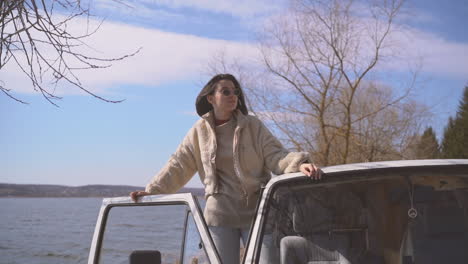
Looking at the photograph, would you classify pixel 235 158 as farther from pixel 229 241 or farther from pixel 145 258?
pixel 145 258

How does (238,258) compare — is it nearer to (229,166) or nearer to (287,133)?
(229,166)

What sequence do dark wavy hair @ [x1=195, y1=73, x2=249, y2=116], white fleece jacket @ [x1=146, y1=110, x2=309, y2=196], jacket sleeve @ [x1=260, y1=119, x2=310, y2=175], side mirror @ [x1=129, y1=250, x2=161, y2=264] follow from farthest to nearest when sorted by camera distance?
1. dark wavy hair @ [x1=195, y1=73, x2=249, y2=116]
2. white fleece jacket @ [x1=146, y1=110, x2=309, y2=196]
3. jacket sleeve @ [x1=260, y1=119, x2=310, y2=175]
4. side mirror @ [x1=129, y1=250, x2=161, y2=264]

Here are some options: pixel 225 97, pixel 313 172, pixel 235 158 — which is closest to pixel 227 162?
pixel 235 158

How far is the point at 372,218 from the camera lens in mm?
2602

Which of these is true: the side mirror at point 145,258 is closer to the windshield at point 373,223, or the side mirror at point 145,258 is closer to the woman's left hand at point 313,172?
the windshield at point 373,223

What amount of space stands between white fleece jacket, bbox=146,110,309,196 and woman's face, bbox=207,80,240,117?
0.07 meters

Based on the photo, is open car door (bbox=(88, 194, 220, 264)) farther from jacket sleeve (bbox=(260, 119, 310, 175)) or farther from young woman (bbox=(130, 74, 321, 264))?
jacket sleeve (bbox=(260, 119, 310, 175))

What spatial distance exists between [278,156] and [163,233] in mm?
1332

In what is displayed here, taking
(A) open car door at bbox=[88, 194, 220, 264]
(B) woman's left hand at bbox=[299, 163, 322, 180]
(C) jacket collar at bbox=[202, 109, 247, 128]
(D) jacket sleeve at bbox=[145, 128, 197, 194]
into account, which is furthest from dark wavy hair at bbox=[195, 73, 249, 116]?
(B) woman's left hand at bbox=[299, 163, 322, 180]

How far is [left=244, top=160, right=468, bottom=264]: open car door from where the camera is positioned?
254cm

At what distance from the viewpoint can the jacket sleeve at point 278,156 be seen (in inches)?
119

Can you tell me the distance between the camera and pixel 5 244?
35.9 meters

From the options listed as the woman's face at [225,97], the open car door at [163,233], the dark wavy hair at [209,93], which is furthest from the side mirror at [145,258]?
the dark wavy hair at [209,93]


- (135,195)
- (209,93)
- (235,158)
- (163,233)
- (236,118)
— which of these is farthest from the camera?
(163,233)
